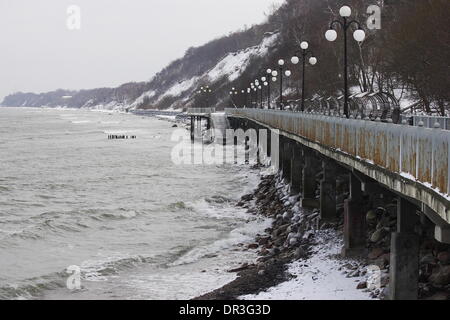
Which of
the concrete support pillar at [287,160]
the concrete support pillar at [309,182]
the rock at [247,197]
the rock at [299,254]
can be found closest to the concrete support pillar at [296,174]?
the concrete support pillar at [287,160]

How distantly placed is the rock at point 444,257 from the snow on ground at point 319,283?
157 centimetres

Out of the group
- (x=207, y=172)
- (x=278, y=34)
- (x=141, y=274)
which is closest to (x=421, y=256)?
(x=141, y=274)

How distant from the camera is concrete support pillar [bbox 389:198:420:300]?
1067 cm

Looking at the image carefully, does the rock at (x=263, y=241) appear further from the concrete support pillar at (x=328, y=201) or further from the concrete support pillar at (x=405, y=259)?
the concrete support pillar at (x=405, y=259)

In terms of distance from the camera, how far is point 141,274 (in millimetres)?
17328

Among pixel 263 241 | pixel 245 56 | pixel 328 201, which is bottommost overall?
pixel 263 241

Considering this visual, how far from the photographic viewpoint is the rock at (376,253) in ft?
44.2

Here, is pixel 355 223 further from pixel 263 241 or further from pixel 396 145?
pixel 263 241

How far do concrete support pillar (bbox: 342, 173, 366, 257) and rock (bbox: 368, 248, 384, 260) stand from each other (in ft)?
2.28

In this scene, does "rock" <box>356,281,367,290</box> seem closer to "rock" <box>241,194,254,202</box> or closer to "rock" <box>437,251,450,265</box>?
"rock" <box>437,251,450,265</box>

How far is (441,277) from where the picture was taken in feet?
35.5

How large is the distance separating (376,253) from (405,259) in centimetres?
288

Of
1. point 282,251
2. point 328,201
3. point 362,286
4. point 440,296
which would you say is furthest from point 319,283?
point 328,201
